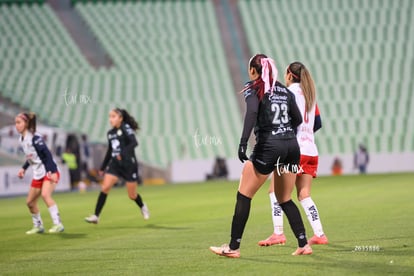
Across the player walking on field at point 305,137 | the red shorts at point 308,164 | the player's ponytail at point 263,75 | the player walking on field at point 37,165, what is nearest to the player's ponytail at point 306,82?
the player walking on field at point 305,137

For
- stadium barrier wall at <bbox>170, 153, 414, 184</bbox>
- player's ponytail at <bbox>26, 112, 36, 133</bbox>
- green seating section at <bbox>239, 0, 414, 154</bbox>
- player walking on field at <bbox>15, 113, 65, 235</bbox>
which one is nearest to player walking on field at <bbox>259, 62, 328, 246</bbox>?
player walking on field at <bbox>15, 113, 65, 235</bbox>

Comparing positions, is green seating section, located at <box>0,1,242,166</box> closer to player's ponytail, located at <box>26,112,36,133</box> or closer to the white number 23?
player's ponytail, located at <box>26,112,36,133</box>

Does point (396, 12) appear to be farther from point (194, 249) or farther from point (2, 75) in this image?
point (194, 249)

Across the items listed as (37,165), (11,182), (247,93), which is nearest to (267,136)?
(247,93)

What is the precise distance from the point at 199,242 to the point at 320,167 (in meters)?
28.3

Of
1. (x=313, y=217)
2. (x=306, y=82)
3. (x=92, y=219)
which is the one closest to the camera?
(x=306, y=82)

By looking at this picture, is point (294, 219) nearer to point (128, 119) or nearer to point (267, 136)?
point (267, 136)

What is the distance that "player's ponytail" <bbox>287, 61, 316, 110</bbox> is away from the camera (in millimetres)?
10734

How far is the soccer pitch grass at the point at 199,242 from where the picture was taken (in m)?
9.34

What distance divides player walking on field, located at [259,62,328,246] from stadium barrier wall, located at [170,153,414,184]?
2810 centimetres

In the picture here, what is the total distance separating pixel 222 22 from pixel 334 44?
6375mm

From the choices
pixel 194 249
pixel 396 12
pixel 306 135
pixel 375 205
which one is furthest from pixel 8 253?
pixel 396 12

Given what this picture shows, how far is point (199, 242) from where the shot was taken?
40.5 feet

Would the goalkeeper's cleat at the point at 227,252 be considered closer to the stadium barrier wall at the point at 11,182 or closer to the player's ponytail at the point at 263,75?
the player's ponytail at the point at 263,75
